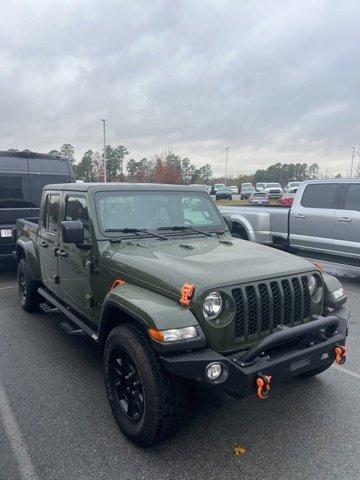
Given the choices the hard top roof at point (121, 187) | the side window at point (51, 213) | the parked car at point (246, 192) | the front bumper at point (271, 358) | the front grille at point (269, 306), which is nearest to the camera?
the front bumper at point (271, 358)

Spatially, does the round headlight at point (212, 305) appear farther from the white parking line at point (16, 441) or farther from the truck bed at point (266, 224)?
the truck bed at point (266, 224)

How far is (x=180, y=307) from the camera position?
109 inches

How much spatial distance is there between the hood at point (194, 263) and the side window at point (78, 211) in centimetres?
38

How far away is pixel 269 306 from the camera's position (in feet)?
9.60

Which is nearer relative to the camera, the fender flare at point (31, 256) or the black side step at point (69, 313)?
the black side step at point (69, 313)

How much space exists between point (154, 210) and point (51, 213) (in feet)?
5.23

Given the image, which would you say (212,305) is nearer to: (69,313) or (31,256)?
(69,313)

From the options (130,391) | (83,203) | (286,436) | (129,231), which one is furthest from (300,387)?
(83,203)

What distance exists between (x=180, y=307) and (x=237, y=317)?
40 cm

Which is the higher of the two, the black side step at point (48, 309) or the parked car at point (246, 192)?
the black side step at point (48, 309)

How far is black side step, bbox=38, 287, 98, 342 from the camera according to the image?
12.4ft

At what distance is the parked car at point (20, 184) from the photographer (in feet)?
25.5

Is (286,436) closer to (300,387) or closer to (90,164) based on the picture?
(300,387)

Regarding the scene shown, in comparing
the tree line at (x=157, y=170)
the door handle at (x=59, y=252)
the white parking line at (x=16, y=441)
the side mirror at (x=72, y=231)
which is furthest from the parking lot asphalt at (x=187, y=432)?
the tree line at (x=157, y=170)
